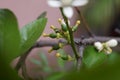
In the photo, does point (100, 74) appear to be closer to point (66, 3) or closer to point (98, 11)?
point (66, 3)

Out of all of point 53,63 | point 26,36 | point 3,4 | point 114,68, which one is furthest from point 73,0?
point 53,63

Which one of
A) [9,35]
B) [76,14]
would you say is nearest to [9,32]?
[9,35]

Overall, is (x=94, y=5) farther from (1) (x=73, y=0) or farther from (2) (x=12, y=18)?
(2) (x=12, y=18)

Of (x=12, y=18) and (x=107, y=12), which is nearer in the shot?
(x=12, y=18)

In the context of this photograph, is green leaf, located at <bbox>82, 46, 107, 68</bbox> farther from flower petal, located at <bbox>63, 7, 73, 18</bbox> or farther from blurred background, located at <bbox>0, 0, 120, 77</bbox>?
blurred background, located at <bbox>0, 0, 120, 77</bbox>

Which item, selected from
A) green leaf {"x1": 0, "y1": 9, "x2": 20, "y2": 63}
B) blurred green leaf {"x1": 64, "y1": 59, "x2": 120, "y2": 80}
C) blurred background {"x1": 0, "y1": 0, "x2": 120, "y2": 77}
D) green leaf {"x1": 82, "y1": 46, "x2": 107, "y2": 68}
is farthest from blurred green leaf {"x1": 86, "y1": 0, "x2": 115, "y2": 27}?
blurred green leaf {"x1": 64, "y1": 59, "x2": 120, "y2": 80}

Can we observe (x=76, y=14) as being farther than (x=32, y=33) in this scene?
Yes

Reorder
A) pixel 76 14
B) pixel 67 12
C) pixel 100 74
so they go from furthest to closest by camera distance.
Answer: pixel 76 14
pixel 67 12
pixel 100 74
